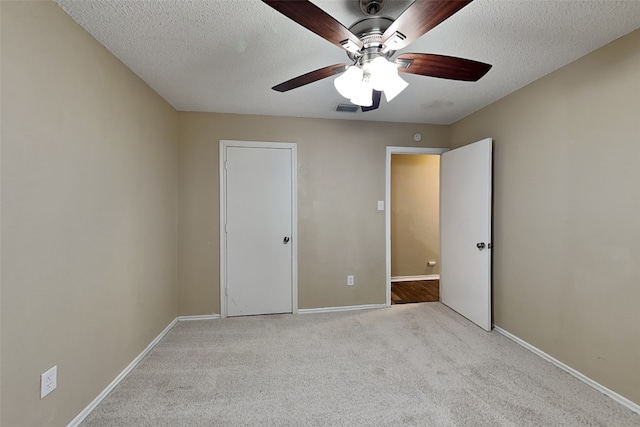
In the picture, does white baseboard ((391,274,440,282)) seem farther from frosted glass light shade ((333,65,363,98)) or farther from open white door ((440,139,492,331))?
frosted glass light shade ((333,65,363,98))

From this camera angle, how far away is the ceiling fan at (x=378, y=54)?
1.07 metres

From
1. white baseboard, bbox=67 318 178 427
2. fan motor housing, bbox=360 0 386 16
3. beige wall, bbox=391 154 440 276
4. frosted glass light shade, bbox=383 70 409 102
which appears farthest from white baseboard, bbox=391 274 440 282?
fan motor housing, bbox=360 0 386 16

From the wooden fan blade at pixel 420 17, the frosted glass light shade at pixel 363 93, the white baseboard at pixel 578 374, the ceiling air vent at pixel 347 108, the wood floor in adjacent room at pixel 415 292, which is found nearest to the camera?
the wooden fan blade at pixel 420 17

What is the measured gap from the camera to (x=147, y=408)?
1635 millimetres

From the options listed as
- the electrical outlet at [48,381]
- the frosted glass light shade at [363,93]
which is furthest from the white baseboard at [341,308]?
the frosted glass light shade at [363,93]

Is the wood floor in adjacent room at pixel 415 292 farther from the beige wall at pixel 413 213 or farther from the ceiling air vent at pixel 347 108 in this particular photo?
the ceiling air vent at pixel 347 108

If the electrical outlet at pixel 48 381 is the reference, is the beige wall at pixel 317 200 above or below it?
above

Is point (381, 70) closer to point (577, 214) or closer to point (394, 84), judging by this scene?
point (394, 84)

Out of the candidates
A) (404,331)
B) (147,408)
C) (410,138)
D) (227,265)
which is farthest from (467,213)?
(147,408)

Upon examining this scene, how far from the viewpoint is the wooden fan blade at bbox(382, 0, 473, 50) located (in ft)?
3.10

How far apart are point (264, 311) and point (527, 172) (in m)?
2.96

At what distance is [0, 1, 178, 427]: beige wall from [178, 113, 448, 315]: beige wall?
25.6 inches

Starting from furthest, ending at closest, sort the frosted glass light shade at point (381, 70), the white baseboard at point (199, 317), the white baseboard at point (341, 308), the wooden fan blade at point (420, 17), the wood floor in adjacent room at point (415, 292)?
the wood floor in adjacent room at point (415, 292) → the white baseboard at point (341, 308) → the white baseboard at point (199, 317) → the frosted glass light shade at point (381, 70) → the wooden fan blade at point (420, 17)

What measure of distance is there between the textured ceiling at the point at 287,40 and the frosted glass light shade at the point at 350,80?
362mm
